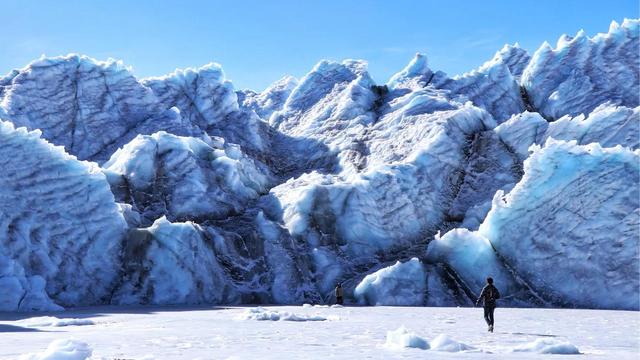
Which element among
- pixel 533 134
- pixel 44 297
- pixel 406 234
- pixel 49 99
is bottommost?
pixel 44 297

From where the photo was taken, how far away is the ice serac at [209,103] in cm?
4206

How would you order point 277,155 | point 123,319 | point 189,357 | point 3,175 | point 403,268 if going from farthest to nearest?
point 277,155 < point 403,268 < point 3,175 < point 123,319 < point 189,357

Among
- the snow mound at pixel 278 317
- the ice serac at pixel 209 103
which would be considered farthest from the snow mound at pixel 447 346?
the ice serac at pixel 209 103

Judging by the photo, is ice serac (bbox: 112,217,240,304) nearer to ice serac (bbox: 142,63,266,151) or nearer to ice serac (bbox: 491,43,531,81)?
ice serac (bbox: 142,63,266,151)

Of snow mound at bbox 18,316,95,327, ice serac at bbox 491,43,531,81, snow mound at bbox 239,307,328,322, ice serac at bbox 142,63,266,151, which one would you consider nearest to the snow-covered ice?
snow mound at bbox 239,307,328,322

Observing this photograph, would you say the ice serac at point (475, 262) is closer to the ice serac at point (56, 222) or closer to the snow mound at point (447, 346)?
the ice serac at point (56, 222)

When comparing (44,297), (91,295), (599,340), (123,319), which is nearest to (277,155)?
(91,295)

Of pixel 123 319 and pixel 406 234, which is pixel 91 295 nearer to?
pixel 123 319

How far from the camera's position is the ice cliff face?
2611 centimetres

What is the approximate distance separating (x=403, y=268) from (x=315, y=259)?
4537 millimetres

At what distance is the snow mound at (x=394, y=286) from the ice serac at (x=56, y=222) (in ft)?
33.9

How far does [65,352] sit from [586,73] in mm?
41909

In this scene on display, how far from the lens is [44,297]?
22672 mm

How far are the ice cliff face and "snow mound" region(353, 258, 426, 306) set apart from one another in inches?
2.3
